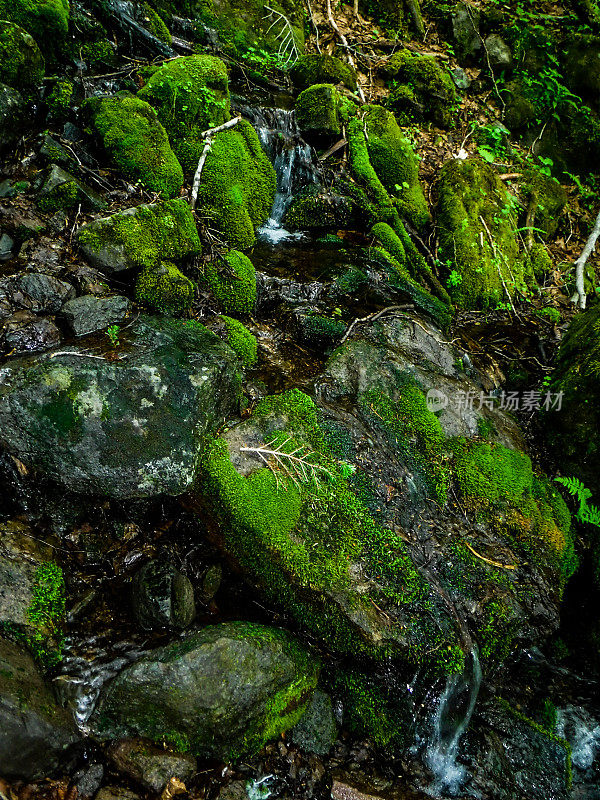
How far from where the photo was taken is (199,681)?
2666 millimetres

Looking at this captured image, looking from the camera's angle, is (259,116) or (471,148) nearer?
(259,116)

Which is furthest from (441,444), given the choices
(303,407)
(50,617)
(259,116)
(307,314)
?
(259,116)

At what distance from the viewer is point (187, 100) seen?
16.9ft

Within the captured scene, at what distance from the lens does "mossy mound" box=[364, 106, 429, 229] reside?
6.62 metres

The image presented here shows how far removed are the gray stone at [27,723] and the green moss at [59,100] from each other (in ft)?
15.1

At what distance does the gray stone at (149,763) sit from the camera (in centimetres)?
249

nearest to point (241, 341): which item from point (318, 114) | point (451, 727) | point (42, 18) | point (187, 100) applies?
point (187, 100)

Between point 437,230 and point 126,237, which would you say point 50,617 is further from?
point 437,230

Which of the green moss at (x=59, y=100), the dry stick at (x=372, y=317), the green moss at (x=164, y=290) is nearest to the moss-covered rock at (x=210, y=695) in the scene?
the green moss at (x=164, y=290)

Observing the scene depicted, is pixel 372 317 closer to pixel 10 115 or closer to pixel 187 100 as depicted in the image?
pixel 187 100

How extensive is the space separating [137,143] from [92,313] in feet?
7.25

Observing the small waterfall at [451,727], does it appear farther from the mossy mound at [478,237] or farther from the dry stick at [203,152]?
the dry stick at [203,152]

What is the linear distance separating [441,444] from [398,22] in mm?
9820

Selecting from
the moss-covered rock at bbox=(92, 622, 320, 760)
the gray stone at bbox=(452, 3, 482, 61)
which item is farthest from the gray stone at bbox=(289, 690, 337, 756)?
the gray stone at bbox=(452, 3, 482, 61)
